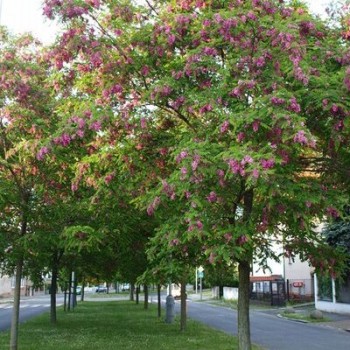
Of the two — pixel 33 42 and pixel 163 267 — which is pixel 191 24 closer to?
pixel 163 267

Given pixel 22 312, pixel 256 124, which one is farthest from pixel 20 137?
pixel 22 312

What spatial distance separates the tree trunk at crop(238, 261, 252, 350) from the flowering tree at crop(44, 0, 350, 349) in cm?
2

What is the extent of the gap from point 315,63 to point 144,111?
3.00m

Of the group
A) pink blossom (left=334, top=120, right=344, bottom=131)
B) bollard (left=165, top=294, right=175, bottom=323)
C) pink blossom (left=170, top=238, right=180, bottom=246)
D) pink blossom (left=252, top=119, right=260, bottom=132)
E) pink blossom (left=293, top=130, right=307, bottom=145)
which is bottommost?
bollard (left=165, top=294, right=175, bottom=323)

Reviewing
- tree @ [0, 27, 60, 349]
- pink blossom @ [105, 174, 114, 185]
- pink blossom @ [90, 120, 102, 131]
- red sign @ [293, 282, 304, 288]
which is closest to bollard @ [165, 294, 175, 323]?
tree @ [0, 27, 60, 349]

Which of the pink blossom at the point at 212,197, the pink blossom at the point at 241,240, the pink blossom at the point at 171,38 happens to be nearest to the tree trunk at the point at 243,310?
the pink blossom at the point at 241,240

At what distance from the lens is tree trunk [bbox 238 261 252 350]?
31.8ft

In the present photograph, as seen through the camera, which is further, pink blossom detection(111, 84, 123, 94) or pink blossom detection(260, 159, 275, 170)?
pink blossom detection(111, 84, 123, 94)

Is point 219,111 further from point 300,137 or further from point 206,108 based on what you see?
point 300,137

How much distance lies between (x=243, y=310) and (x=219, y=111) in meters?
3.94

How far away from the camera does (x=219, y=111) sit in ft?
25.6

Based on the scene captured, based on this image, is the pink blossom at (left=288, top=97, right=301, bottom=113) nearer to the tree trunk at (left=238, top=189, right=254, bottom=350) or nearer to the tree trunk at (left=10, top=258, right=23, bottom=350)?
the tree trunk at (left=238, top=189, right=254, bottom=350)

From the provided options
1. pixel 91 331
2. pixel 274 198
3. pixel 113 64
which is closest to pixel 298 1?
pixel 113 64

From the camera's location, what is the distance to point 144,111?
374 inches
